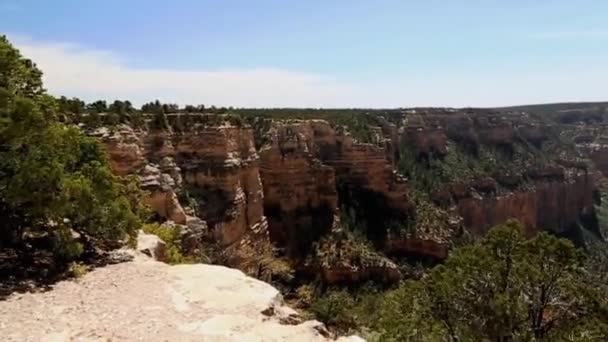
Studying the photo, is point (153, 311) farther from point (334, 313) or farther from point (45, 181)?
point (334, 313)

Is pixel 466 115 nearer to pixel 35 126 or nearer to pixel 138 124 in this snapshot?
pixel 138 124

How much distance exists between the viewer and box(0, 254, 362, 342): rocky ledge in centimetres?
1465

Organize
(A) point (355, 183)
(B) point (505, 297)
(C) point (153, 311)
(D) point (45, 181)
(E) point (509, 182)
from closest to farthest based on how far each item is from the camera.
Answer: (C) point (153, 311), (B) point (505, 297), (D) point (45, 181), (A) point (355, 183), (E) point (509, 182)

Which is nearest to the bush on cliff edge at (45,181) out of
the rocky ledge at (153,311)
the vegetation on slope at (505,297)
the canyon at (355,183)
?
A: the rocky ledge at (153,311)

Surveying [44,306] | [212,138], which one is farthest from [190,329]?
[212,138]

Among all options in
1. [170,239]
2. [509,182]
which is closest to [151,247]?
[170,239]

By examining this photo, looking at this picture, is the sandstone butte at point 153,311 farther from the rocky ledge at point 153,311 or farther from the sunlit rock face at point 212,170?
the sunlit rock face at point 212,170

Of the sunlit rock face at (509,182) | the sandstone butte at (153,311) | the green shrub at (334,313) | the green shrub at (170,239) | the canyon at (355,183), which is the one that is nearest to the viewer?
the sandstone butte at (153,311)

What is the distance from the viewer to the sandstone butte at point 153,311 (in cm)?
1464

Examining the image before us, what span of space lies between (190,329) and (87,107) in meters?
30.4

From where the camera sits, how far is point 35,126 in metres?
18.4

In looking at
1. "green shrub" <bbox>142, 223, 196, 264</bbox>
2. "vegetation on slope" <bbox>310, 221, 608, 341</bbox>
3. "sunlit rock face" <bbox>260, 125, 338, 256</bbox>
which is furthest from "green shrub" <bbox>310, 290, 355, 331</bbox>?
"vegetation on slope" <bbox>310, 221, 608, 341</bbox>

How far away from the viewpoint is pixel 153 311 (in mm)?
16281

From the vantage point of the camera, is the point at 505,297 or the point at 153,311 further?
the point at 505,297
